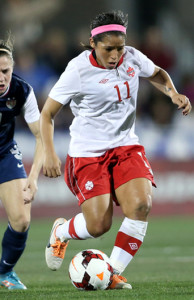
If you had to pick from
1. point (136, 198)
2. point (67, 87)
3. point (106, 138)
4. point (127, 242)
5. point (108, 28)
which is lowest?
point (127, 242)

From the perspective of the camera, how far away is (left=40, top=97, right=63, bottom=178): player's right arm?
630 centimetres

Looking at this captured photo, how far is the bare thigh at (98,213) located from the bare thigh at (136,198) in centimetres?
14

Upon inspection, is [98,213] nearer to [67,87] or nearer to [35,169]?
[35,169]

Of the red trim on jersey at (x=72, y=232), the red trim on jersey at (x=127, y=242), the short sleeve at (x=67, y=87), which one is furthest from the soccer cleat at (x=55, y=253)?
the short sleeve at (x=67, y=87)

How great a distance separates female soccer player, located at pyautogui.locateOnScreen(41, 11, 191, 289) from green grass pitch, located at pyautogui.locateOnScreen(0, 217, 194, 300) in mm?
408

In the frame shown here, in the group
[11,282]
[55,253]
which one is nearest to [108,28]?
[55,253]

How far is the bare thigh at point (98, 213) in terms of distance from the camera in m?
6.68

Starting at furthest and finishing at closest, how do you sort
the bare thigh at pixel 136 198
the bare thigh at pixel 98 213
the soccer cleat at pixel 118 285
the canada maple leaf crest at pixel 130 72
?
the canada maple leaf crest at pixel 130 72, the bare thigh at pixel 98 213, the bare thigh at pixel 136 198, the soccer cleat at pixel 118 285

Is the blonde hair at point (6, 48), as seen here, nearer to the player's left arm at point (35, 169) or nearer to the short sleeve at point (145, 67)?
the player's left arm at point (35, 169)

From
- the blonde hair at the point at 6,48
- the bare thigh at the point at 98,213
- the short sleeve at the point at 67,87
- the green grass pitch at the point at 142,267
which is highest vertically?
the blonde hair at the point at 6,48

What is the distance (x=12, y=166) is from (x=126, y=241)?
1.22 metres

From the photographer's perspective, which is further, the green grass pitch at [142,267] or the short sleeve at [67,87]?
the short sleeve at [67,87]

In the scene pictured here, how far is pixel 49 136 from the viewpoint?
6.54m

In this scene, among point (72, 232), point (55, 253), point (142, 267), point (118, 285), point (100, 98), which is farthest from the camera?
point (142, 267)
